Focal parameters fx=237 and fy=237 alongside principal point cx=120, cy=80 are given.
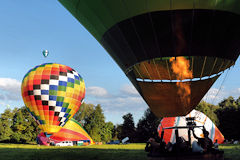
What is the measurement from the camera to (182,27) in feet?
26.0

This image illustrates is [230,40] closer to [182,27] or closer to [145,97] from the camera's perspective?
[182,27]

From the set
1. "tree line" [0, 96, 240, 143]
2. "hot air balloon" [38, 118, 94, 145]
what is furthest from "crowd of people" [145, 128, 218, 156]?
"tree line" [0, 96, 240, 143]

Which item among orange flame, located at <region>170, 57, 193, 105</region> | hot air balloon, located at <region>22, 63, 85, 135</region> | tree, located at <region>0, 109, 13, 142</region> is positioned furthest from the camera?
tree, located at <region>0, 109, 13, 142</region>

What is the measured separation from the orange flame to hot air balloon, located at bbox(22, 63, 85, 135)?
18448 millimetres

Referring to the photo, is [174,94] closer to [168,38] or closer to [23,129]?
[168,38]

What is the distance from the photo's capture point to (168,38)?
8.13 metres

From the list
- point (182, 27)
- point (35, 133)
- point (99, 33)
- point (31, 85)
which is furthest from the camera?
point (35, 133)

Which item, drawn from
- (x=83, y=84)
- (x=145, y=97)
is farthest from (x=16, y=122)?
(x=145, y=97)

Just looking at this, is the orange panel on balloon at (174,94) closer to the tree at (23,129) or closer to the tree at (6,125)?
the tree at (23,129)

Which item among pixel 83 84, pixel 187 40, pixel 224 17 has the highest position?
pixel 83 84

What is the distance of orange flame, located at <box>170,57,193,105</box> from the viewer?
28.9 feet

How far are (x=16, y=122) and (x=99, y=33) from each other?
4936cm

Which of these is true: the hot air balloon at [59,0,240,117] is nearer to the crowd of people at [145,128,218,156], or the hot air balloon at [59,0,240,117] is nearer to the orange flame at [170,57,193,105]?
the orange flame at [170,57,193,105]

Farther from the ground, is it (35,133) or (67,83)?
(67,83)
